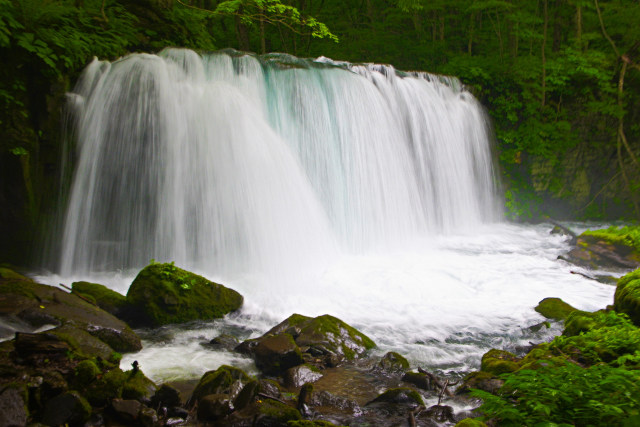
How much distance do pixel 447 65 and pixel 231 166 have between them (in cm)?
960

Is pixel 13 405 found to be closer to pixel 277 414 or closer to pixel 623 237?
pixel 277 414

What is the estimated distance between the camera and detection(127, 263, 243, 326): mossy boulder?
5344mm

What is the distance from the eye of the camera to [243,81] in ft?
29.8

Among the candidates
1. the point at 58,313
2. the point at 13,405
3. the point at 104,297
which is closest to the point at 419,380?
the point at 13,405

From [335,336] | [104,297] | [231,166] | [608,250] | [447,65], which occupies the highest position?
[447,65]

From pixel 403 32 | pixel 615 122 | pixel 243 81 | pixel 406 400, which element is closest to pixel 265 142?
pixel 243 81

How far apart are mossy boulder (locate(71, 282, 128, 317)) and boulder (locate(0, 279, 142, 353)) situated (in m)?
0.52

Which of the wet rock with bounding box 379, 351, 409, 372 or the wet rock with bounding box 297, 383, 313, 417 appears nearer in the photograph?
the wet rock with bounding box 297, 383, 313, 417

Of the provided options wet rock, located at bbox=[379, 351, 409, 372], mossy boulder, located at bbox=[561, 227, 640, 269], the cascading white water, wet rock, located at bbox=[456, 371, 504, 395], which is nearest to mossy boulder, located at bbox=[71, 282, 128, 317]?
the cascading white water

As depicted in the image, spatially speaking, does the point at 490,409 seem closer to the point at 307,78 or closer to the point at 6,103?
the point at 6,103

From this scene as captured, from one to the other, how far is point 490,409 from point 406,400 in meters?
1.21

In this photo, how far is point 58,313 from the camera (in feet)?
14.5

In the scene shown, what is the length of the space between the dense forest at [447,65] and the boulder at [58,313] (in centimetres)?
267

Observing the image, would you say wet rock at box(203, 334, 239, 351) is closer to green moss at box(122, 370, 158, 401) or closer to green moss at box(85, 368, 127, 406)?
green moss at box(122, 370, 158, 401)
